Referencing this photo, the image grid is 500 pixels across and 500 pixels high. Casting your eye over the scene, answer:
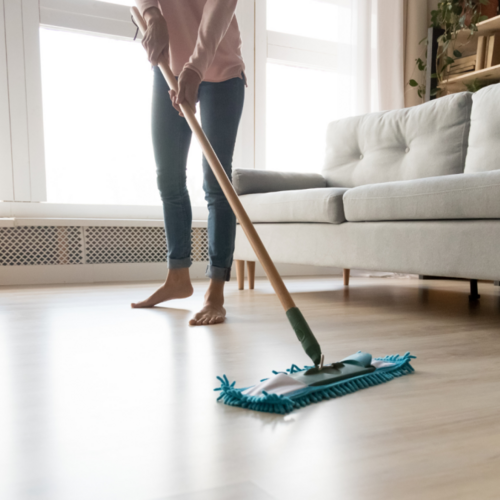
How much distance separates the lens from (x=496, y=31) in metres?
3.50

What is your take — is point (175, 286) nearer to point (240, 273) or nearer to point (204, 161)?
point (204, 161)

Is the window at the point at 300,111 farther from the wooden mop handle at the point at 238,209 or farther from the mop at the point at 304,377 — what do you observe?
the mop at the point at 304,377

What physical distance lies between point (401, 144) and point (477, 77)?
1385 millimetres

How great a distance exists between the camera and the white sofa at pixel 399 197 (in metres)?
1.54

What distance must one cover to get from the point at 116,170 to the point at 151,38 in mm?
1713

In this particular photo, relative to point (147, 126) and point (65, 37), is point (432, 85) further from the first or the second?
point (65, 37)

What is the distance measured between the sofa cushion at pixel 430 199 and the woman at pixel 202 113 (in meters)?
0.49

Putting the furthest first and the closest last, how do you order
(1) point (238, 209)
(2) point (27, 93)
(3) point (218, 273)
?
(2) point (27, 93), (3) point (218, 273), (1) point (238, 209)

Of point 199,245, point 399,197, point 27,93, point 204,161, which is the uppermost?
point 27,93

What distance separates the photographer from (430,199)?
5.32ft

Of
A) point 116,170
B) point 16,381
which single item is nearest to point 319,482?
point 16,381

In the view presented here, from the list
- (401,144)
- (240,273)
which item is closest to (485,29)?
(401,144)

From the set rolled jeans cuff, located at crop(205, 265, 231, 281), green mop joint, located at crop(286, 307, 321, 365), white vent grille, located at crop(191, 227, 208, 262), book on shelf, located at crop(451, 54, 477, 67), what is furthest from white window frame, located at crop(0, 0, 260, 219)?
green mop joint, located at crop(286, 307, 321, 365)

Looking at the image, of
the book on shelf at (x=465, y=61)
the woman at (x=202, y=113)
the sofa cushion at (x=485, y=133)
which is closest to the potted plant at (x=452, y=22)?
the book on shelf at (x=465, y=61)
